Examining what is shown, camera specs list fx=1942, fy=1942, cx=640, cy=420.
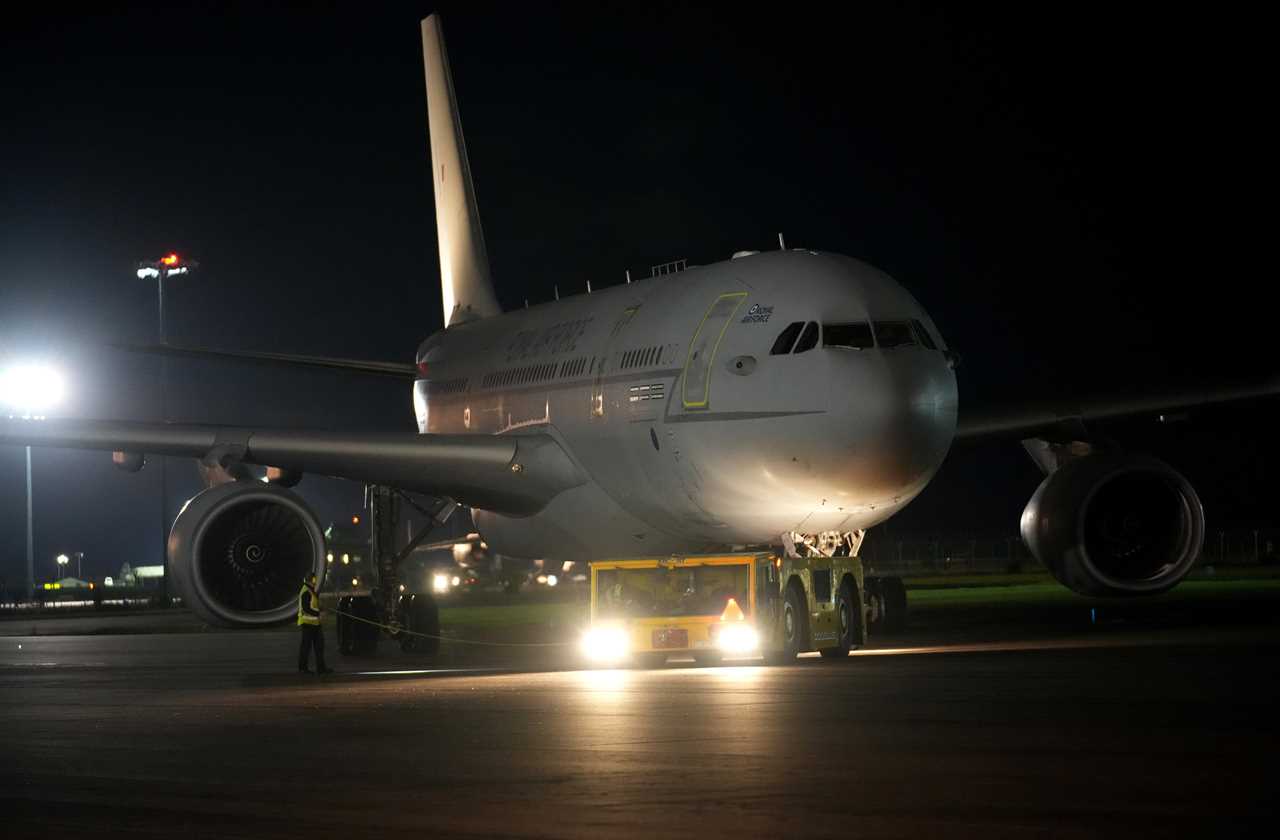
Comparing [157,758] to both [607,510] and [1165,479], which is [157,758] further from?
[1165,479]

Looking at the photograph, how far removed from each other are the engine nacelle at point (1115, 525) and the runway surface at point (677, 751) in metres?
5.02

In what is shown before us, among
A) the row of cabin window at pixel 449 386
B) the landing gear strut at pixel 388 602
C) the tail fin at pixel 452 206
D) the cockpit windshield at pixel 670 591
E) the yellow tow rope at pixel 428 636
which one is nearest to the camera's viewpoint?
the cockpit windshield at pixel 670 591

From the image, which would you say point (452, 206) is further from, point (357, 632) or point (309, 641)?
point (309, 641)

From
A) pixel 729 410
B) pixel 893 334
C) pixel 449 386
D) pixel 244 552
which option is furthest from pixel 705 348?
pixel 449 386

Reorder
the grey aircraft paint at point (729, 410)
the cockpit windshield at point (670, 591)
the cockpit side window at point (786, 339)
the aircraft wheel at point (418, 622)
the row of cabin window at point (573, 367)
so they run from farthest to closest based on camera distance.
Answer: the aircraft wheel at point (418, 622) → the row of cabin window at point (573, 367) → the cockpit side window at point (786, 339) → the cockpit windshield at point (670, 591) → the grey aircraft paint at point (729, 410)

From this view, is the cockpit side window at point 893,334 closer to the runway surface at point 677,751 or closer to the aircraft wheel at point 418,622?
the runway surface at point 677,751

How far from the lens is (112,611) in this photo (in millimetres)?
63750

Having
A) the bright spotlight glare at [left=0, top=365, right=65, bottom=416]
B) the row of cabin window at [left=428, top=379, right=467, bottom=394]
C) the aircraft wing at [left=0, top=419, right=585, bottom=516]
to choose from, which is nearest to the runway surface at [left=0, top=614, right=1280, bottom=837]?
the aircraft wing at [left=0, top=419, right=585, bottom=516]

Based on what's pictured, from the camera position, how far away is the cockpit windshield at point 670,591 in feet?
76.5

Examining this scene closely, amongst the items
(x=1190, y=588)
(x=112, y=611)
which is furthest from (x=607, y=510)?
(x=112, y=611)

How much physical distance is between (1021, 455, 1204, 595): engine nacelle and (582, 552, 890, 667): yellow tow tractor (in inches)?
164

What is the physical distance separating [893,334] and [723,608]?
3.88m

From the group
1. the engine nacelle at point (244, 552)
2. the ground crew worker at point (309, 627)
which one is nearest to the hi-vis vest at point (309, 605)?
the ground crew worker at point (309, 627)

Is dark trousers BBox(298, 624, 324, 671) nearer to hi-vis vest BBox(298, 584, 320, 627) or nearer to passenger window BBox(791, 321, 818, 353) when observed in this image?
hi-vis vest BBox(298, 584, 320, 627)
